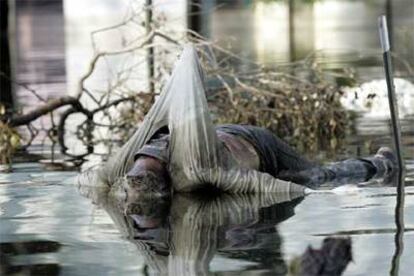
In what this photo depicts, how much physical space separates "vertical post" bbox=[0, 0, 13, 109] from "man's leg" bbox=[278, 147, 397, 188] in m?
5.41

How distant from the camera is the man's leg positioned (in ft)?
32.1

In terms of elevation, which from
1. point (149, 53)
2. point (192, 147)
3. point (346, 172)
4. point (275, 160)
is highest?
point (149, 53)

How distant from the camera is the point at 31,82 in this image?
21.7 meters

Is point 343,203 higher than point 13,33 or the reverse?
the reverse

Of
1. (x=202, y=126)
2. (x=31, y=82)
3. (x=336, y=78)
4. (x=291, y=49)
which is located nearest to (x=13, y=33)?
(x=291, y=49)

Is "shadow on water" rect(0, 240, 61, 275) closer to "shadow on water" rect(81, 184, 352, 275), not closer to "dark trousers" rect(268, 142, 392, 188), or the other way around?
"shadow on water" rect(81, 184, 352, 275)

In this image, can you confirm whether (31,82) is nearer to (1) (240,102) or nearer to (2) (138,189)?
(1) (240,102)

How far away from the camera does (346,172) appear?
10008 mm

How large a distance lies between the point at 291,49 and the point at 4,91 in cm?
777

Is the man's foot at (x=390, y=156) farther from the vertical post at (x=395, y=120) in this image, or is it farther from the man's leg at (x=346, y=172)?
the vertical post at (x=395, y=120)

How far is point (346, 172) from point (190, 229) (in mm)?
2403

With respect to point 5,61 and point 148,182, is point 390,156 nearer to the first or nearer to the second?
point 148,182

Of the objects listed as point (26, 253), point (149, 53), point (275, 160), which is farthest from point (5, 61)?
point (26, 253)

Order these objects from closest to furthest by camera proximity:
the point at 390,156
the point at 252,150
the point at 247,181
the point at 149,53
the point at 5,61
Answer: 1. the point at 247,181
2. the point at 252,150
3. the point at 390,156
4. the point at 149,53
5. the point at 5,61
